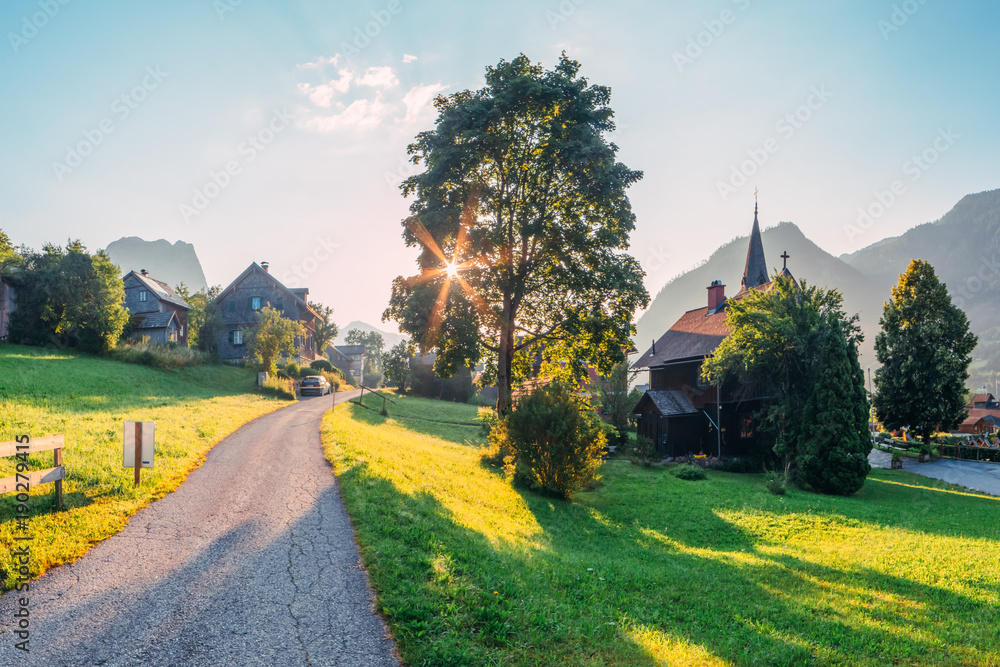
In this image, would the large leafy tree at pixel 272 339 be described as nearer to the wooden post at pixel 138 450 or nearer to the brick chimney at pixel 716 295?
the wooden post at pixel 138 450

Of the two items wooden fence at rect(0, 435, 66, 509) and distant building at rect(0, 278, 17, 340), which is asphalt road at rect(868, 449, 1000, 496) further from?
distant building at rect(0, 278, 17, 340)

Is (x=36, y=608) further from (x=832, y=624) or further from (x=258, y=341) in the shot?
(x=258, y=341)

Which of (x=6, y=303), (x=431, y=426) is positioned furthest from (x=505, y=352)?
(x=6, y=303)

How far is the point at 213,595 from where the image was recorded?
5984 mm

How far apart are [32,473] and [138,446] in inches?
91.5

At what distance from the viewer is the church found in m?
30.4

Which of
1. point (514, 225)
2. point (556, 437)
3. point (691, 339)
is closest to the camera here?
point (556, 437)

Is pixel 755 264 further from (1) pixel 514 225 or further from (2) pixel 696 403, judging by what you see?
(1) pixel 514 225

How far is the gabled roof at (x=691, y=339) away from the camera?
110 ft

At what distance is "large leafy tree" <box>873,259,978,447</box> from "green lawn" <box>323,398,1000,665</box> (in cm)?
→ 2230

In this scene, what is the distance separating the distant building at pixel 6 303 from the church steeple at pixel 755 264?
5662 cm

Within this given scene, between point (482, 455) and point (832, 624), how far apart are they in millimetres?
14601

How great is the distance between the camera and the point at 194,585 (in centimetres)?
622

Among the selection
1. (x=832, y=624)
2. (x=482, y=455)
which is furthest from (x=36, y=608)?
(x=482, y=455)
